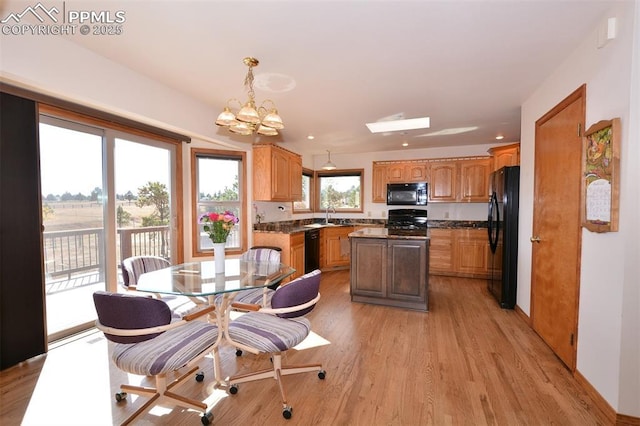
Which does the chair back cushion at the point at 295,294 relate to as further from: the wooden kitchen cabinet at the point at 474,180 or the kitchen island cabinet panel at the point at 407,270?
the wooden kitchen cabinet at the point at 474,180

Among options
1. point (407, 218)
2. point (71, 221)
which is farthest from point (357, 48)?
point (407, 218)

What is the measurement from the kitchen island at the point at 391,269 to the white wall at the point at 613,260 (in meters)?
1.58

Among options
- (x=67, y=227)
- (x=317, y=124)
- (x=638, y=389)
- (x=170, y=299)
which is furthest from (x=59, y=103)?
(x=638, y=389)

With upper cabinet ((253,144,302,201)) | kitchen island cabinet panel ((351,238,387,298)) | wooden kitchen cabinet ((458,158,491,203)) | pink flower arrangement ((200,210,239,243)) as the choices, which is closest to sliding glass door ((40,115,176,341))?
upper cabinet ((253,144,302,201))

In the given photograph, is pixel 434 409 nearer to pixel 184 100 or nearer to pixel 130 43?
pixel 130 43

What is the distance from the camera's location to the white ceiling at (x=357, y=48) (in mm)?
1760

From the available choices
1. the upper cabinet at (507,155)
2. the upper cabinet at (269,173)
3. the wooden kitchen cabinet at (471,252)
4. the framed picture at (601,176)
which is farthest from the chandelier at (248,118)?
the wooden kitchen cabinet at (471,252)

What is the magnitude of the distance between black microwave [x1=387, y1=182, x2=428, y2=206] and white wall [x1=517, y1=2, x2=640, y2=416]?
3.29 metres

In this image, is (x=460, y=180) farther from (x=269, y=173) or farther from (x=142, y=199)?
(x=142, y=199)

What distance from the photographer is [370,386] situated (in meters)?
2.04

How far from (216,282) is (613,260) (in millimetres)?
2607

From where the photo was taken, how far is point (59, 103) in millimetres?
2430

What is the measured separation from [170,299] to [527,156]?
4.20m

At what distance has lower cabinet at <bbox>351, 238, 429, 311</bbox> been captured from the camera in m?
3.50
